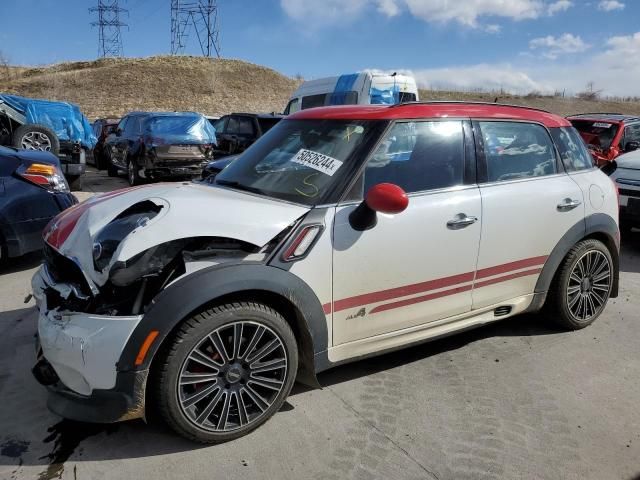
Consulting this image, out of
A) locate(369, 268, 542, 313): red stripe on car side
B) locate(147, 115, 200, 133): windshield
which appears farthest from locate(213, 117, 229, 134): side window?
locate(369, 268, 542, 313): red stripe on car side

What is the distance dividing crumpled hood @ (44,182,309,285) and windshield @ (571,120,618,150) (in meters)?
8.80

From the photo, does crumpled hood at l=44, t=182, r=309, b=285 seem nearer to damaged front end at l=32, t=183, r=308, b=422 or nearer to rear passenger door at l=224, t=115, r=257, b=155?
damaged front end at l=32, t=183, r=308, b=422

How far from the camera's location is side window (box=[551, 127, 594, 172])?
4000mm

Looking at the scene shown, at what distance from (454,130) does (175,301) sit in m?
2.08

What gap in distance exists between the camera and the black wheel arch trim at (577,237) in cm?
380

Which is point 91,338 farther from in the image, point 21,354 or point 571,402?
point 571,402

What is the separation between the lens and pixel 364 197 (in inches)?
118

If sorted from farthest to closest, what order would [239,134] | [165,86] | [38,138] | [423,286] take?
[165,86], [239,134], [38,138], [423,286]

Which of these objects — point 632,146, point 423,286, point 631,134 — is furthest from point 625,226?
point 423,286

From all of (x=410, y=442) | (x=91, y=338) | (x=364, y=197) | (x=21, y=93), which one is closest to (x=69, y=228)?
(x=91, y=338)

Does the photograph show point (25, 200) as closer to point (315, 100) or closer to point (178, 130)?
point (178, 130)

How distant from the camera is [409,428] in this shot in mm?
2881

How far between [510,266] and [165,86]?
4726cm

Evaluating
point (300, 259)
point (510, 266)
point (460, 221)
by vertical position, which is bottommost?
point (510, 266)
